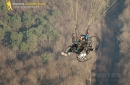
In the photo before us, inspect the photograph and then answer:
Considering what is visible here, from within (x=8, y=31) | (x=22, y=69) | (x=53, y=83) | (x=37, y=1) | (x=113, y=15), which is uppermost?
(x=37, y=1)

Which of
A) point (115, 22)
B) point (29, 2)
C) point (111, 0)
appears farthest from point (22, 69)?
point (111, 0)

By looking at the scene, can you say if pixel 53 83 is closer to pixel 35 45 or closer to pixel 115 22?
pixel 35 45

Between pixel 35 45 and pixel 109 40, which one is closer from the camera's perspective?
pixel 35 45

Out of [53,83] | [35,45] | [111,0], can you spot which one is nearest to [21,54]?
[35,45]

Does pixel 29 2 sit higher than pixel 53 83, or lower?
higher

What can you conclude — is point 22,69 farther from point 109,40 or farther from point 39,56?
point 109,40

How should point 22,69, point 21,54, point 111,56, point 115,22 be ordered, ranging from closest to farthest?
1. point 22,69
2. point 21,54
3. point 111,56
4. point 115,22

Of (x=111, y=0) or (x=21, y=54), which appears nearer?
(x=21, y=54)

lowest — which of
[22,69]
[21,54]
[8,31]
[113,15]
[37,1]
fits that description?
[22,69]

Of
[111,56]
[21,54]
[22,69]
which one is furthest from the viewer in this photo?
[111,56]
